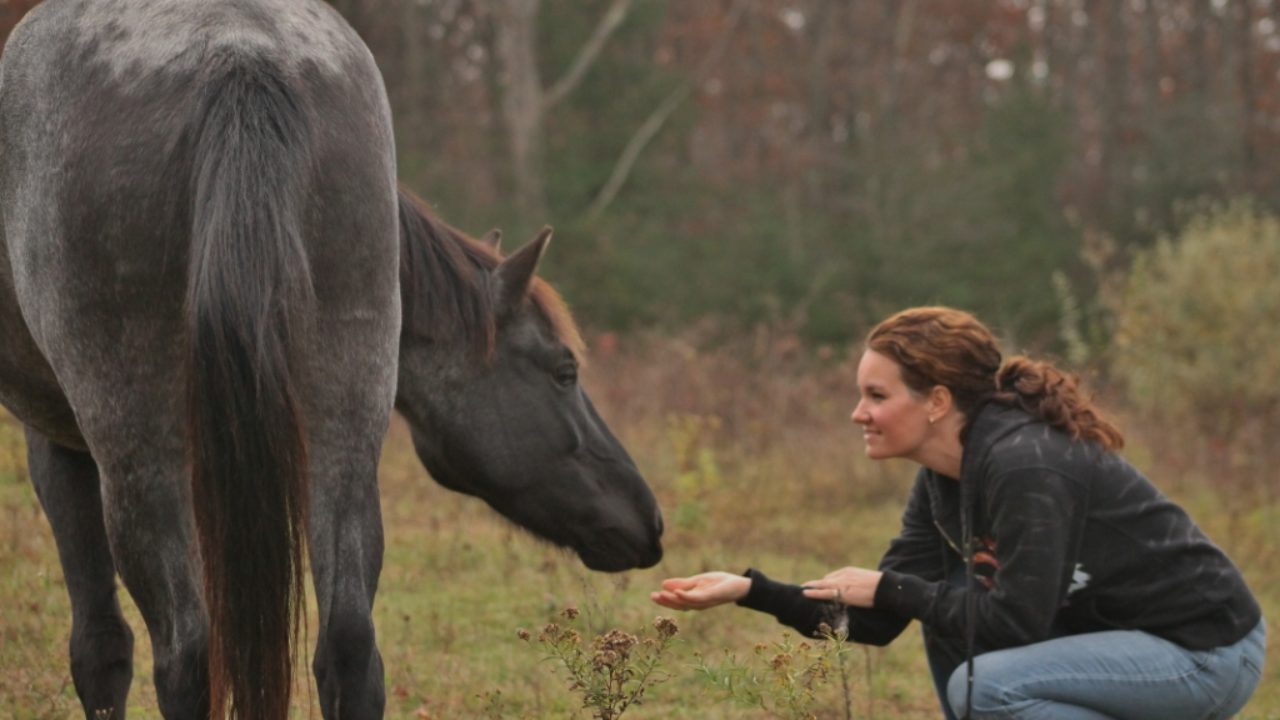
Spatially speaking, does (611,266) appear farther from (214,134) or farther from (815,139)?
(214,134)

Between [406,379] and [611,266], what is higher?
[406,379]

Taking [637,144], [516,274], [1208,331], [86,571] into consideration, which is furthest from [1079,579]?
[637,144]

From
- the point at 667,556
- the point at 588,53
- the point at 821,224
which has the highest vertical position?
the point at 588,53

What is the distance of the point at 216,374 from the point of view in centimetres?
313

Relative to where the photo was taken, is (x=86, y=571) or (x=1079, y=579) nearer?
(x=1079, y=579)

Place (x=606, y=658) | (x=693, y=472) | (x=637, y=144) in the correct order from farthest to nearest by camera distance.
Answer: (x=637, y=144) → (x=693, y=472) → (x=606, y=658)

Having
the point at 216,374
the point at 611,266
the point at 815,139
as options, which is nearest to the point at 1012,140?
the point at 815,139

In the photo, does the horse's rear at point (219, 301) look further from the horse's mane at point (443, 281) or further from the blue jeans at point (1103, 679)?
the blue jeans at point (1103, 679)

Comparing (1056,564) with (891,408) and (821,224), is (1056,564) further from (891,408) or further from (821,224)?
(821,224)

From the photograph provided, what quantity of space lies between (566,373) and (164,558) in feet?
7.26

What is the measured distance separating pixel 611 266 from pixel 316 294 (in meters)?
18.3

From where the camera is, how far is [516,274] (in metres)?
5.27

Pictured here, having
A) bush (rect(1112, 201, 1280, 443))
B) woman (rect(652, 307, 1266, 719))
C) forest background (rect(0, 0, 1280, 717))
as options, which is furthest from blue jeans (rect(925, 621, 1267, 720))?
bush (rect(1112, 201, 1280, 443))

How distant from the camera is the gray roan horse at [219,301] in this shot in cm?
319
